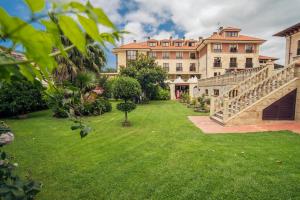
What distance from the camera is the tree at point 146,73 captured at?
Result: 81.8 feet

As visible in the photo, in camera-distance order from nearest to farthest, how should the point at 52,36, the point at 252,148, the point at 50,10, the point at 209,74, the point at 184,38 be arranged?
the point at 50,10 → the point at 52,36 → the point at 252,148 → the point at 209,74 → the point at 184,38

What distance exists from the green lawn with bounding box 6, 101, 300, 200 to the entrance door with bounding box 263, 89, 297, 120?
6.32 feet

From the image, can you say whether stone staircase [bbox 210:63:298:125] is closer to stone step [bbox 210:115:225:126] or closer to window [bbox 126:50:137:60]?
stone step [bbox 210:115:225:126]

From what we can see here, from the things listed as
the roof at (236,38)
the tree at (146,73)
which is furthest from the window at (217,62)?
the tree at (146,73)

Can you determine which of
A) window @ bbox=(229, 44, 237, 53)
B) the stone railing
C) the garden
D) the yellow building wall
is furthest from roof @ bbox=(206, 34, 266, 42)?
the garden

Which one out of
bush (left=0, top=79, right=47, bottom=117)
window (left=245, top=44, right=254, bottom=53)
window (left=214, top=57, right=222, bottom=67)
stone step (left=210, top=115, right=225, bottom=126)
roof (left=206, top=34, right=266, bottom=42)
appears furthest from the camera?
window (left=245, top=44, right=254, bottom=53)

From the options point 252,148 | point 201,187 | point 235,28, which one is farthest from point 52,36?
point 235,28

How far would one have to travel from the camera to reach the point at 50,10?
42 cm

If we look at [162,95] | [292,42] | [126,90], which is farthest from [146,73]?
[292,42]

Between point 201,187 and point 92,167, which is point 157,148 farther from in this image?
point 201,187

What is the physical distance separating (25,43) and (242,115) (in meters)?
10.6

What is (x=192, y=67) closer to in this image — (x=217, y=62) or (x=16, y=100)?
(x=217, y=62)

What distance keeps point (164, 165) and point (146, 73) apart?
2024 centimetres

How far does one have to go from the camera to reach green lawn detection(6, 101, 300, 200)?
12.6 ft
